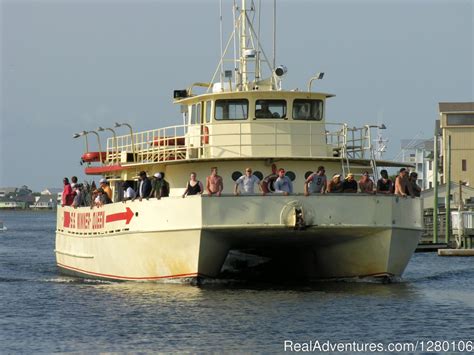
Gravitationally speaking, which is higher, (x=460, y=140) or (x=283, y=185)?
(x=460, y=140)

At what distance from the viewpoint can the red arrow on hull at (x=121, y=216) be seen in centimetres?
2692

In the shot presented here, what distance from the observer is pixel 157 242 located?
2609 cm

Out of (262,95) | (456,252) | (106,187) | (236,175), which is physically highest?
(262,95)

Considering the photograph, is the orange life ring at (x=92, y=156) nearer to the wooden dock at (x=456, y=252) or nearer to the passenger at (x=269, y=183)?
the passenger at (x=269, y=183)

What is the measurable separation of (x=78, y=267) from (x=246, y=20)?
8.02 m

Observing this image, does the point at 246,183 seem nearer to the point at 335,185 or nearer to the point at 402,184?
the point at 335,185

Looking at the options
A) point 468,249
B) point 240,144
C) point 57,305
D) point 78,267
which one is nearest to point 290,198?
point 240,144

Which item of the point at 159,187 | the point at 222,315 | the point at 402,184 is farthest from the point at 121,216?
the point at 402,184

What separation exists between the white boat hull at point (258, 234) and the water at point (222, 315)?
51cm

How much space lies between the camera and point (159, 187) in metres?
26.1

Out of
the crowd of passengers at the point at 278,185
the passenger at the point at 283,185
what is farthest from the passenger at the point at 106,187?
the passenger at the point at 283,185

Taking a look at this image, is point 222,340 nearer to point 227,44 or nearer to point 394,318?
point 394,318

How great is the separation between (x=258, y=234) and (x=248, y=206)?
0.92 metres

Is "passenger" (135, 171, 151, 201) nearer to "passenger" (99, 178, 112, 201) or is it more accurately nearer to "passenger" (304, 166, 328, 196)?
"passenger" (99, 178, 112, 201)
